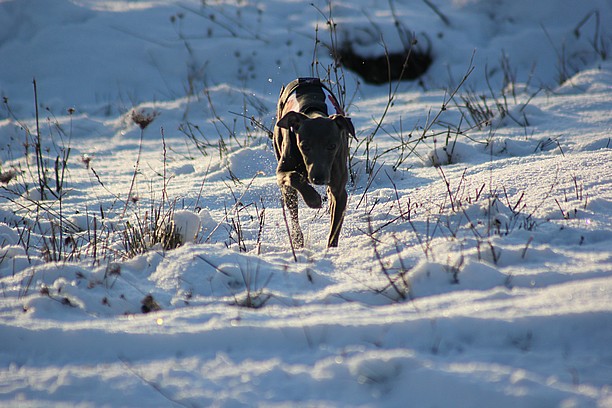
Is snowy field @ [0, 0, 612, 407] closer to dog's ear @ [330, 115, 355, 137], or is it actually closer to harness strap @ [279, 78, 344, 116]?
dog's ear @ [330, 115, 355, 137]

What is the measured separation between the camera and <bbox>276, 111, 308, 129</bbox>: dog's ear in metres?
3.87

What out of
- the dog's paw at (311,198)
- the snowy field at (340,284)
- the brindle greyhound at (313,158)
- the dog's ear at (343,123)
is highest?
the dog's ear at (343,123)

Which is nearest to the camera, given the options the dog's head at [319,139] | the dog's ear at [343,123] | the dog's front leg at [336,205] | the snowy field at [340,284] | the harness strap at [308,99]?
the snowy field at [340,284]

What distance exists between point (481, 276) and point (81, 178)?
4.61 metres

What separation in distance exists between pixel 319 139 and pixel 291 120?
0.91ft

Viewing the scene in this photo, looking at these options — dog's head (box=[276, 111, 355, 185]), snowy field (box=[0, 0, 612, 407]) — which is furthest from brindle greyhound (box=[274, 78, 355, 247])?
snowy field (box=[0, 0, 612, 407])

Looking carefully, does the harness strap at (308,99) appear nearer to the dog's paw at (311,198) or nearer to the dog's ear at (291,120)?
the dog's ear at (291,120)

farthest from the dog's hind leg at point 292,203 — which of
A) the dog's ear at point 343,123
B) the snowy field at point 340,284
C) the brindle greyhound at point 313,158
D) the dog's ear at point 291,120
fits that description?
the dog's ear at point 343,123

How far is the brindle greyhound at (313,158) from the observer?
3.69 m

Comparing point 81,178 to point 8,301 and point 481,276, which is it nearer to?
point 8,301

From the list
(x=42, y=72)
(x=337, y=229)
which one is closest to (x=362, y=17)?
(x=42, y=72)

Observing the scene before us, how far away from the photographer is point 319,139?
374 centimetres

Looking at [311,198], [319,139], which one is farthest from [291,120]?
[311,198]

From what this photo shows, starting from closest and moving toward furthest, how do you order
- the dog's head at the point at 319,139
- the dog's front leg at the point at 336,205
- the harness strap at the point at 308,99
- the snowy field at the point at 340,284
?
the snowy field at the point at 340,284 < the dog's front leg at the point at 336,205 < the dog's head at the point at 319,139 < the harness strap at the point at 308,99
